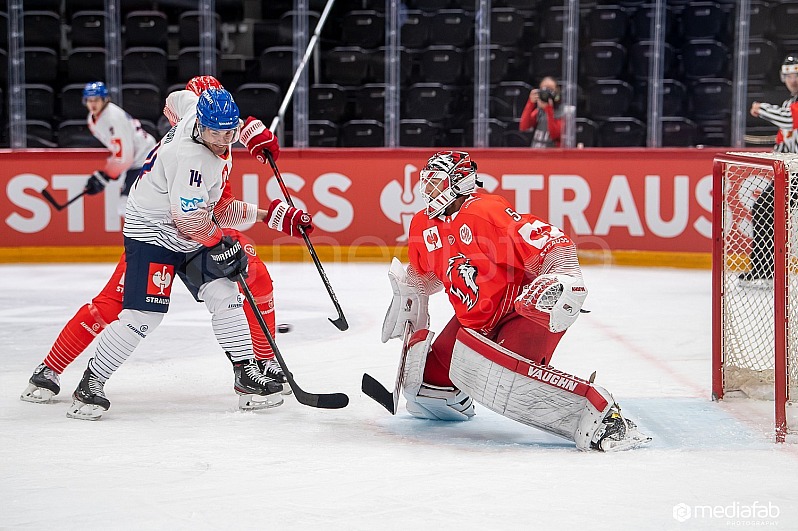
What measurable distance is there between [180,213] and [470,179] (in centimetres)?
93

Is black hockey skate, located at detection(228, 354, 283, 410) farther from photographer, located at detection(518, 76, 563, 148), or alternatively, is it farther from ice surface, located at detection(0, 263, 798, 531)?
photographer, located at detection(518, 76, 563, 148)

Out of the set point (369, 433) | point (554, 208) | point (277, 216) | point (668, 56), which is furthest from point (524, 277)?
point (668, 56)

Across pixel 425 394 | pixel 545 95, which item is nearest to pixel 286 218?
pixel 425 394

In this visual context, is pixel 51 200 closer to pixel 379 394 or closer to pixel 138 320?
pixel 138 320

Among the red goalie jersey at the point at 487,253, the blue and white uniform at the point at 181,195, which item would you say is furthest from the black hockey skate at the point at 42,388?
the red goalie jersey at the point at 487,253

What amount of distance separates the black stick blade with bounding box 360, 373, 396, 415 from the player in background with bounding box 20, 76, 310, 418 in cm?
39

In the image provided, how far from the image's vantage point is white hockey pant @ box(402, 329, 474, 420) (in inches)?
136

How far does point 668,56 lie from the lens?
8852 millimetres

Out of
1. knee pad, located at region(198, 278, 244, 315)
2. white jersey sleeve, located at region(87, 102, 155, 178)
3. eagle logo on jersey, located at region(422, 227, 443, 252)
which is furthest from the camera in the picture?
white jersey sleeve, located at region(87, 102, 155, 178)

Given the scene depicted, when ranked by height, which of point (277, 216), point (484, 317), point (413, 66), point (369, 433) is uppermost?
point (413, 66)

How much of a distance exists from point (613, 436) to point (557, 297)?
45cm

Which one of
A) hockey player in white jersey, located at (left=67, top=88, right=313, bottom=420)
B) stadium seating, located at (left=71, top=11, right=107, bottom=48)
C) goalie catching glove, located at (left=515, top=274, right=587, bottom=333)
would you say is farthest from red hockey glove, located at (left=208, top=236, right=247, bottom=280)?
stadium seating, located at (left=71, top=11, right=107, bottom=48)

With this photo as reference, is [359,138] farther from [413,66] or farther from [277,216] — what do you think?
[277,216]

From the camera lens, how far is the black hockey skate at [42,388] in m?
3.87
